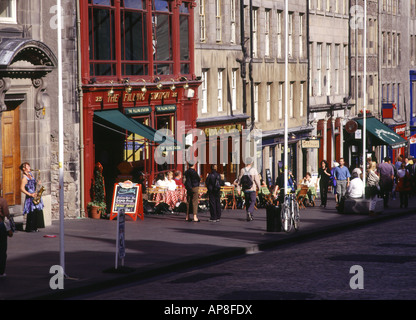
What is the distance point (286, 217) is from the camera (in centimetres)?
2738

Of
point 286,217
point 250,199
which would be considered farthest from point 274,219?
point 250,199

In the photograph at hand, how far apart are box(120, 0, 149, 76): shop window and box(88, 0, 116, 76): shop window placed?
73cm

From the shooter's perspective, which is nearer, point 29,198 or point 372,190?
point 29,198

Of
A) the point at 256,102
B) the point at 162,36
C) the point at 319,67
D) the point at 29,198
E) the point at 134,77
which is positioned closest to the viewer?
the point at 29,198

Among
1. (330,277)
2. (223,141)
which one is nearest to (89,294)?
(330,277)

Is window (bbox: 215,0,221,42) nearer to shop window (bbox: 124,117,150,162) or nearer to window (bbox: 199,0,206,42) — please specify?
window (bbox: 199,0,206,42)

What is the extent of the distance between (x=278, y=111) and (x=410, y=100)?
89.0 ft

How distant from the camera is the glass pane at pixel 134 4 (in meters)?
34.2

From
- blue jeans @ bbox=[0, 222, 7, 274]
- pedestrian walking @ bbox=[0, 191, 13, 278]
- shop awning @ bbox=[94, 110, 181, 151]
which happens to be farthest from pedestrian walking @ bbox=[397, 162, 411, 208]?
blue jeans @ bbox=[0, 222, 7, 274]

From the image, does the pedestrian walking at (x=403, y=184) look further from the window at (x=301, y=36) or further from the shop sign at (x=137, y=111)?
the window at (x=301, y=36)

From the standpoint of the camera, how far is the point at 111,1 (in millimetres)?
33219

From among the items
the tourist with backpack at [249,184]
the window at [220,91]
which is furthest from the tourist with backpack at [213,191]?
the window at [220,91]

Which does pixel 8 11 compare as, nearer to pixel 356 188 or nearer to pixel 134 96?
A: pixel 134 96

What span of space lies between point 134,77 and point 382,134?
30623 mm
